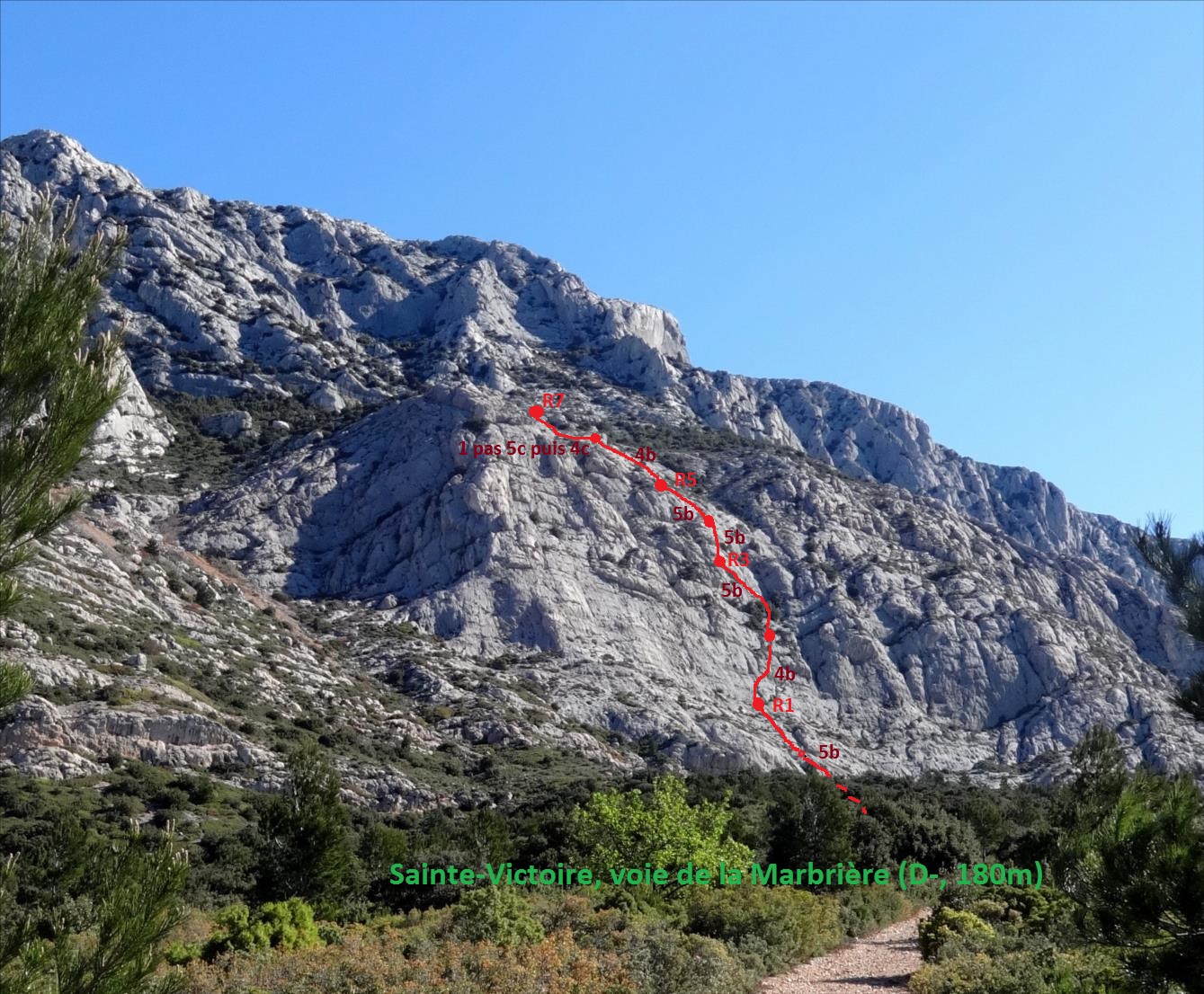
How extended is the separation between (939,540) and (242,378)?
3450 inches

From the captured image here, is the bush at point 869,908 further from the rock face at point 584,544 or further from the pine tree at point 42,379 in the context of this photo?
the rock face at point 584,544

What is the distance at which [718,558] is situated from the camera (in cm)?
9562

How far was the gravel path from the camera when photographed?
21.5 metres

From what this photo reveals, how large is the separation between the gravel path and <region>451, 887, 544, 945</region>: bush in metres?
5.49

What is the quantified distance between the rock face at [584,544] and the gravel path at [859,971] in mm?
31983

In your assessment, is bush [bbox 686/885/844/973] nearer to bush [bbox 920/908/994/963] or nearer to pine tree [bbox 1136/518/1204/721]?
bush [bbox 920/908/994/963]

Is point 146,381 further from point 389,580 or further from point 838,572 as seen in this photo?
point 838,572

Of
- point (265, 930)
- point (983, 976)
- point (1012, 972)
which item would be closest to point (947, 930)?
point (1012, 972)

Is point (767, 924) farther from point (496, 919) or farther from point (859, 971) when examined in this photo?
point (496, 919)

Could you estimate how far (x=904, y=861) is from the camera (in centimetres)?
4356

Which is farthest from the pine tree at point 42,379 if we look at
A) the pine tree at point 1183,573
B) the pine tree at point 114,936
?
the pine tree at point 1183,573

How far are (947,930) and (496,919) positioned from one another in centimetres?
1145

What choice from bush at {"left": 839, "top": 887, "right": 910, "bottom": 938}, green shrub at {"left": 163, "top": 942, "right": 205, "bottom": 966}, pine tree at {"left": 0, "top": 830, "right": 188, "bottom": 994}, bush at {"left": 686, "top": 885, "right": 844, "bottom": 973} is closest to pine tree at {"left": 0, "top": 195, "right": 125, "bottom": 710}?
pine tree at {"left": 0, "top": 830, "right": 188, "bottom": 994}

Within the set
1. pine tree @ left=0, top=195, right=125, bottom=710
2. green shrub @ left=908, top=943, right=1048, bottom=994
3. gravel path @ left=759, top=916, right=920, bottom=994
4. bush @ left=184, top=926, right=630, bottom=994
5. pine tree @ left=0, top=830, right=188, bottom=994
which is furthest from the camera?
gravel path @ left=759, top=916, right=920, bottom=994
